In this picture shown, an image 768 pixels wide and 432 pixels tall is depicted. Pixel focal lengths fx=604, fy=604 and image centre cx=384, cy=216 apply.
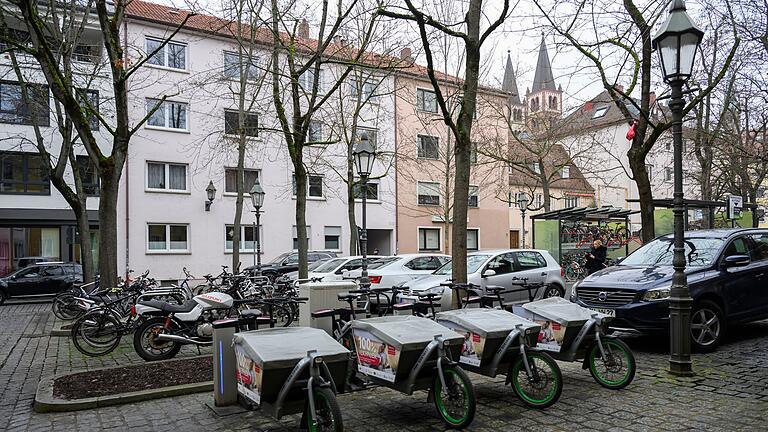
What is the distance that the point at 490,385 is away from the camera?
22.4 ft

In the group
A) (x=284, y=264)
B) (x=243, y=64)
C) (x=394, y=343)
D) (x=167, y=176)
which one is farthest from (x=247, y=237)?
(x=394, y=343)

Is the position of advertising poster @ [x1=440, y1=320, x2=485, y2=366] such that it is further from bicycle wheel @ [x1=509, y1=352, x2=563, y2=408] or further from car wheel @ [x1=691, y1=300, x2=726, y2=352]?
car wheel @ [x1=691, y1=300, x2=726, y2=352]

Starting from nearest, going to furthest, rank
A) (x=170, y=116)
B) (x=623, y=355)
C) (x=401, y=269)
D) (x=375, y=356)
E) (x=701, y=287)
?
1. (x=375, y=356)
2. (x=623, y=355)
3. (x=701, y=287)
4. (x=401, y=269)
5. (x=170, y=116)

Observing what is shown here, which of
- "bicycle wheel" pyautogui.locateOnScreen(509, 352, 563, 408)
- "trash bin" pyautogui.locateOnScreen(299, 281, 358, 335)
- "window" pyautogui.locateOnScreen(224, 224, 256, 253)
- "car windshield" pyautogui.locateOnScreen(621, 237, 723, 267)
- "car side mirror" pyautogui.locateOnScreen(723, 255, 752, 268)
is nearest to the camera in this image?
"bicycle wheel" pyautogui.locateOnScreen(509, 352, 563, 408)

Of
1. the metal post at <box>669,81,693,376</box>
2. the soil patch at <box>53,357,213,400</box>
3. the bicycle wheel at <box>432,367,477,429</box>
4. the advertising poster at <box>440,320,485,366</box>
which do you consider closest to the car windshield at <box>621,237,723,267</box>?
the metal post at <box>669,81,693,376</box>

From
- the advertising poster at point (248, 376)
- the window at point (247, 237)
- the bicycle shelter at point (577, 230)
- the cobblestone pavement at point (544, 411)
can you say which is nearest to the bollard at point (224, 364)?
the cobblestone pavement at point (544, 411)

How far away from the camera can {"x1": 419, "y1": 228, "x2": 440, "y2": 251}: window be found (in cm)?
3666

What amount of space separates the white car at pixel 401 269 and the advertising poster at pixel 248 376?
9.75 m

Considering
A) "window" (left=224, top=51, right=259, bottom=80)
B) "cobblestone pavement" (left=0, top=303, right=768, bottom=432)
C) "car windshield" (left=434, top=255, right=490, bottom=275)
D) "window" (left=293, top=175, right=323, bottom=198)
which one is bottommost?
"cobblestone pavement" (left=0, top=303, right=768, bottom=432)

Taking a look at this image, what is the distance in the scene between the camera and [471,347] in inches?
236

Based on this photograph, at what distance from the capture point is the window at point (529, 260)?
47.3 feet

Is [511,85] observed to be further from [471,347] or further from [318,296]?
[471,347]

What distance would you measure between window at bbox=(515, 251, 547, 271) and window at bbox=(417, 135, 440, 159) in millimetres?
20350

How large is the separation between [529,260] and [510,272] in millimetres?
822
